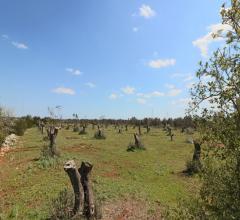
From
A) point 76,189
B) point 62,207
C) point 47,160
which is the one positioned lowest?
point 62,207

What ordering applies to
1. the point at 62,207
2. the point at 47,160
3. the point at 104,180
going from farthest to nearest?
the point at 47,160
the point at 104,180
the point at 62,207

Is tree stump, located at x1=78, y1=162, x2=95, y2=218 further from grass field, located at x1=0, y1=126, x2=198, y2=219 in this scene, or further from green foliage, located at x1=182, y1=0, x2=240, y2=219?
green foliage, located at x1=182, y1=0, x2=240, y2=219

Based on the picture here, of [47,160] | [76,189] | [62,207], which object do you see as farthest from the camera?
[47,160]

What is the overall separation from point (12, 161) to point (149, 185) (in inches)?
463

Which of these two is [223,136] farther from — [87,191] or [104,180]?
[104,180]

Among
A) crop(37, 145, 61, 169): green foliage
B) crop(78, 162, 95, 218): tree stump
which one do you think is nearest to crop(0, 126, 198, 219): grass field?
crop(37, 145, 61, 169): green foliage

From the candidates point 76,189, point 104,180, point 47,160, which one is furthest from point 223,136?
point 47,160

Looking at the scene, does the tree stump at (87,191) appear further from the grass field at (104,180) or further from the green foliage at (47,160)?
the green foliage at (47,160)

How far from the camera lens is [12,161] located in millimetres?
25047

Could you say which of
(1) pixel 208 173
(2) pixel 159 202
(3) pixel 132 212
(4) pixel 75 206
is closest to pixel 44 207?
(4) pixel 75 206

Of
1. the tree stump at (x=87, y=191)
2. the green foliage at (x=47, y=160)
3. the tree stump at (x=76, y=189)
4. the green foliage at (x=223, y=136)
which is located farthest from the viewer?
the green foliage at (x=47, y=160)

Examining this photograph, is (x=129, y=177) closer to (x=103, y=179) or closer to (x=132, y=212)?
(x=103, y=179)

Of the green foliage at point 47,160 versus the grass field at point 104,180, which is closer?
the grass field at point 104,180

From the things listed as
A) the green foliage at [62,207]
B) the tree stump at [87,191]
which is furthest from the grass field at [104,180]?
the tree stump at [87,191]
